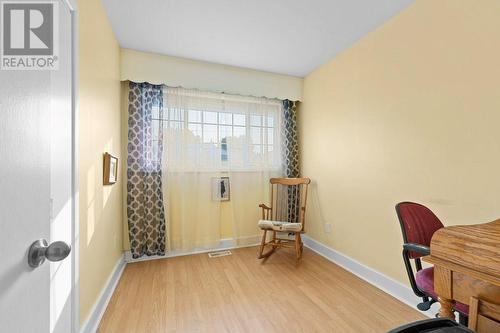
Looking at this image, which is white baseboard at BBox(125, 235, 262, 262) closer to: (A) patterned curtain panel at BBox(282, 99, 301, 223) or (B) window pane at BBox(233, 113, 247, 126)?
(A) patterned curtain panel at BBox(282, 99, 301, 223)

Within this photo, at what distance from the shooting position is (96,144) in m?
1.69

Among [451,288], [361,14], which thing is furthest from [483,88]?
[451,288]

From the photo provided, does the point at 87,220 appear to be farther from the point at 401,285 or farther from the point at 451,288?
the point at 401,285

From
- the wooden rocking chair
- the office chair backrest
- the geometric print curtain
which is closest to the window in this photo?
the geometric print curtain

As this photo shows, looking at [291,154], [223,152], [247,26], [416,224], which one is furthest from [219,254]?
[247,26]

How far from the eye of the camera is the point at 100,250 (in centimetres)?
178

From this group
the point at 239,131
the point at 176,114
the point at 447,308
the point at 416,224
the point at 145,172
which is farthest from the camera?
the point at 239,131

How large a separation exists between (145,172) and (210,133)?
93 cm

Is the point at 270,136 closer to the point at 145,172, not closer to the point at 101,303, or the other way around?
the point at 145,172

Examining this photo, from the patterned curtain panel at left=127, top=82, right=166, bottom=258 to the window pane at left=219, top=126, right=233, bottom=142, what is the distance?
753 mm

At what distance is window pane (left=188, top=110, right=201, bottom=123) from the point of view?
9.36ft

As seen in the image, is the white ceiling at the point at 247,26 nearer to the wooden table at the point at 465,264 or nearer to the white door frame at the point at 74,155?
the white door frame at the point at 74,155

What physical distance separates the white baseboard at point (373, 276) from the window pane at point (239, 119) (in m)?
1.90

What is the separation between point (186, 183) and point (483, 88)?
2.80m
